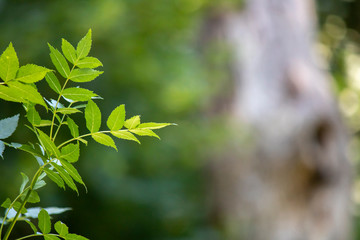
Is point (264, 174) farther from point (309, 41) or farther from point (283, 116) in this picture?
point (309, 41)

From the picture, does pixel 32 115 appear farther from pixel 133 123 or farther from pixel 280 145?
pixel 280 145

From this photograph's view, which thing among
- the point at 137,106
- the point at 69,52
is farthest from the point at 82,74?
the point at 137,106

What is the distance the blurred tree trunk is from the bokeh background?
181mm

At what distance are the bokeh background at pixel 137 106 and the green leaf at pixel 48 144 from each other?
1.75 m

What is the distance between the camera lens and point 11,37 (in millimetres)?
2051

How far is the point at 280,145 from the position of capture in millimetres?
2635

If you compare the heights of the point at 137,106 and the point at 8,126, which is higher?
the point at 137,106

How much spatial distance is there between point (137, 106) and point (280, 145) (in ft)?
2.62

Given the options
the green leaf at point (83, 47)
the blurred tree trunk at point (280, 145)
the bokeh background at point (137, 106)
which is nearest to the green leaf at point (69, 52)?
the green leaf at point (83, 47)

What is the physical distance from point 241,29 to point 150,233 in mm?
1378

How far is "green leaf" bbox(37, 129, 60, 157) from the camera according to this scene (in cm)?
25

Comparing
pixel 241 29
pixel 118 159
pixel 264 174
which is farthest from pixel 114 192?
pixel 241 29

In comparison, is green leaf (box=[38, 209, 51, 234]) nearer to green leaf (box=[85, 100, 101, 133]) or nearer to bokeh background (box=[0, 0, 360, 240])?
green leaf (box=[85, 100, 101, 133])

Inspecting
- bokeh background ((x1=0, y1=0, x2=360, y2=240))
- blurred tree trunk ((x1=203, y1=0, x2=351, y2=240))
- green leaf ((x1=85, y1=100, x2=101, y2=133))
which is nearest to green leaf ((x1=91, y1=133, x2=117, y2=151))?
green leaf ((x1=85, y1=100, x2=101, y2=133))
